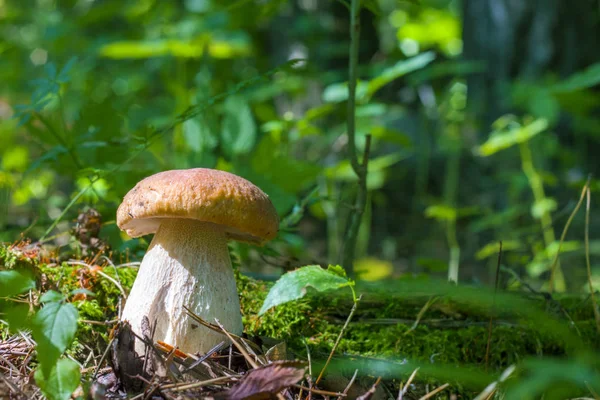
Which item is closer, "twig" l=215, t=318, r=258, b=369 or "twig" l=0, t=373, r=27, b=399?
"twig" l=0, t=373, r=27, b=399

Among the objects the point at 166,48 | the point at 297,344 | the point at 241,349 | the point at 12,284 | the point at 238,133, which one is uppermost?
the point at 166,48

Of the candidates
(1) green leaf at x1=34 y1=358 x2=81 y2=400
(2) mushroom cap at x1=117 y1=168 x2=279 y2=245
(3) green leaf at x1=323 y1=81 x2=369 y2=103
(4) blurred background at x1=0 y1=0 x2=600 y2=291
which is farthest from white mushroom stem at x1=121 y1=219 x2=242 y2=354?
(3) green leaf at x1=323 y1=81 x2=369 y2=103

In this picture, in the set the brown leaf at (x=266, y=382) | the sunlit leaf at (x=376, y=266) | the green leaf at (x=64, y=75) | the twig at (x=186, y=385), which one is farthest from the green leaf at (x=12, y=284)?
the sunlit leaf at (x=376, y=266)

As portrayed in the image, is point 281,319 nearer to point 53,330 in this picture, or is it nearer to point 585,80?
point 53,330

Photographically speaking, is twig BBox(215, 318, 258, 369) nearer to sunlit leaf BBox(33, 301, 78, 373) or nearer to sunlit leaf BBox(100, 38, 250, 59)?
sunlit leaf BBox(33, 301, 78, 373)

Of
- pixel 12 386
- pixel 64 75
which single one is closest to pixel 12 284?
pixel 12 386

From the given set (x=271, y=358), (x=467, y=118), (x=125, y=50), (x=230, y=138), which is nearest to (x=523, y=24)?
(x=467, y=118)

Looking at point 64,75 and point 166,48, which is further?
point 166,48
